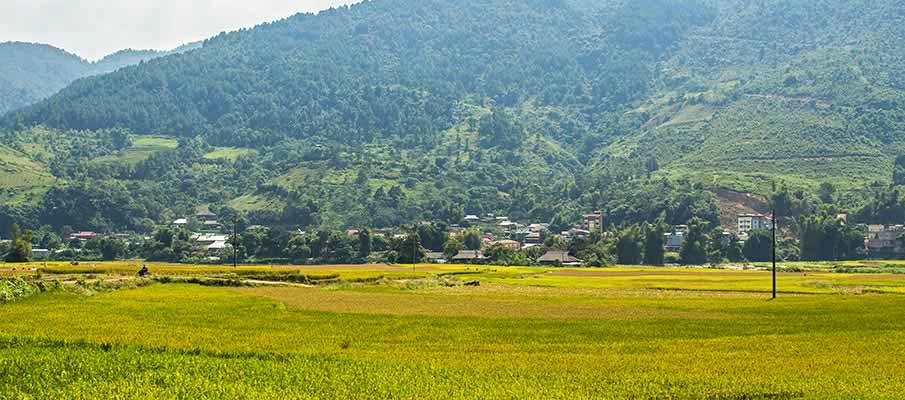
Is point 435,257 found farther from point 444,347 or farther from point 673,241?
point 444,347

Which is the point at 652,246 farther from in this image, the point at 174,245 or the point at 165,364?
the point at 165,364

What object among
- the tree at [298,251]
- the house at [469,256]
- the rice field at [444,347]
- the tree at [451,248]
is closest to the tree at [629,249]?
the house at [469,256]

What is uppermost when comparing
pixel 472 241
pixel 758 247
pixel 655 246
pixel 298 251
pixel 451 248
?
pixel 472 241

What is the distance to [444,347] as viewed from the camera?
125 feet

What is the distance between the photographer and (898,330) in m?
43.1

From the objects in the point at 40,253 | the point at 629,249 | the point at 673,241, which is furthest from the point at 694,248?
the point at 40,253

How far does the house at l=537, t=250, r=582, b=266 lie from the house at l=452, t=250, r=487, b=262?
995cm

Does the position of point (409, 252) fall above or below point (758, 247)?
below

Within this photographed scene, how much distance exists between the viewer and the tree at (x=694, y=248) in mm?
166250

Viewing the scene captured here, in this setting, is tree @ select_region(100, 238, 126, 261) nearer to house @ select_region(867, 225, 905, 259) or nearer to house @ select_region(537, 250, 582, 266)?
house @ select_region(537, 250, 582, 266)

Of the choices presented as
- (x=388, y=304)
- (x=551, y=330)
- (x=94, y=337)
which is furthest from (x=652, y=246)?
(x=94, y=337)

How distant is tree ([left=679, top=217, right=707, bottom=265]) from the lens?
166250 mm

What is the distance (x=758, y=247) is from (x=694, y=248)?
11548 millimetres

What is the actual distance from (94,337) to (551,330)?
1861cm
